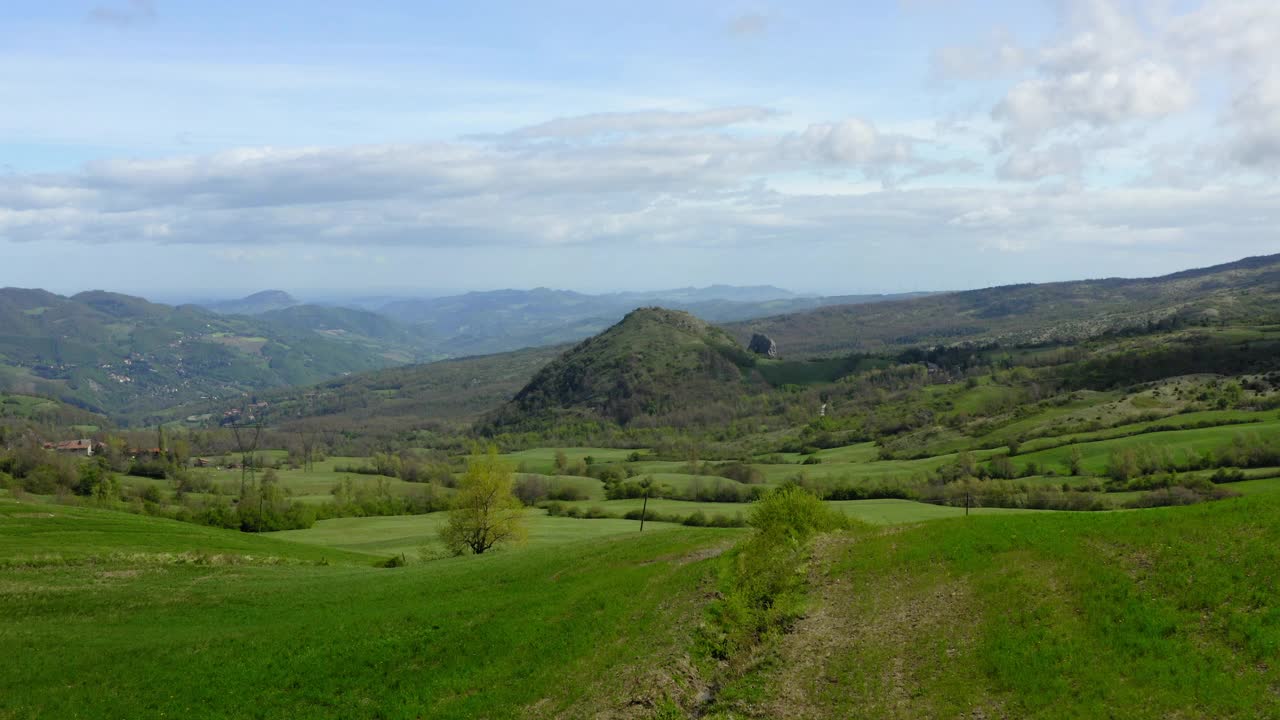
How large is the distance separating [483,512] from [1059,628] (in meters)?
54.7

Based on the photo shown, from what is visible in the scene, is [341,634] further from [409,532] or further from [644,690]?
[409,532]

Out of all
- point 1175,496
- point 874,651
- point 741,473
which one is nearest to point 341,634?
point 874,651

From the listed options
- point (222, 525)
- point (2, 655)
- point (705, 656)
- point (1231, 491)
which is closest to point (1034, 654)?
point (705, 656)

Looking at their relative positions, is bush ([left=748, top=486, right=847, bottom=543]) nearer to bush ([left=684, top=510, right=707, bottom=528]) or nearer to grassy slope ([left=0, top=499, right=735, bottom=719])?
A: grassy slope ([left=0, top=499, right=735, bottom=719])

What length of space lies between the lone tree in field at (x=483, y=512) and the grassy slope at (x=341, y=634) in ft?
66.1

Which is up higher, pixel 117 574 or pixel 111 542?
pixel 117 574

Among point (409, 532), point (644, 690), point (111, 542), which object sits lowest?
point (409, 532)

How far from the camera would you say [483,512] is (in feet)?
235

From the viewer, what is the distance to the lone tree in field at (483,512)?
70938 mm

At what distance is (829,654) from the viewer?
87.5ft

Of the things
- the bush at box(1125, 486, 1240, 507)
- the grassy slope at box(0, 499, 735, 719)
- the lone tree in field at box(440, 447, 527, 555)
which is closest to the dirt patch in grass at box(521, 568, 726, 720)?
the grassy slope at box(0, 499, 735, 719)

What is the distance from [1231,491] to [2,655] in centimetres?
9999

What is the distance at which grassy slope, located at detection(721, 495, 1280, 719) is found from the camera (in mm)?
20734

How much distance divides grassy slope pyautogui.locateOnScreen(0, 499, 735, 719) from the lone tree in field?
20152 millimetres
